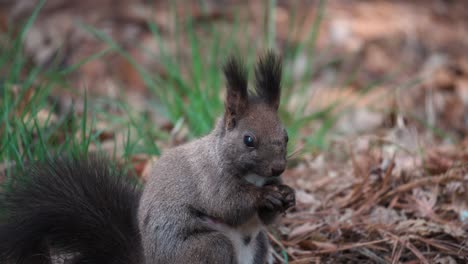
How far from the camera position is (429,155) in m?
3.69

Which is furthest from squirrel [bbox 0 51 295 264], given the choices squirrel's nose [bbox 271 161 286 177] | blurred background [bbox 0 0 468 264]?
blurred background [bbox 0 0 468 264]

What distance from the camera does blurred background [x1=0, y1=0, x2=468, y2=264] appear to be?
3184 millimetres

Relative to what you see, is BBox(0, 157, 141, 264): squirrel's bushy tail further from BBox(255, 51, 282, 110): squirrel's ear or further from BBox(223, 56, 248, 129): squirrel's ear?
BBox(255, 51, 282, 110): squirrel's ear

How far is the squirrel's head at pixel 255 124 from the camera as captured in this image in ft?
8.07

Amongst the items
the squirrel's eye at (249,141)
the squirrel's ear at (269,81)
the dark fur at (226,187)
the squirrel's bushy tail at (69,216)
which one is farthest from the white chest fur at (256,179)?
→ the squirrel's bushy tail at (69,216)

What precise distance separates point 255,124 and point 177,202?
0.44 metres

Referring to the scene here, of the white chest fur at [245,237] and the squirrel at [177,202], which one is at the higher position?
the squirrel at [177,202]

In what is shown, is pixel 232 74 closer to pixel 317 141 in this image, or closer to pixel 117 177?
pixel 117 177

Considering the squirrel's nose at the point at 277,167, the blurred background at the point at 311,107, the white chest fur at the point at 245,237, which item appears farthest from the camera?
the blurred background at the point at 311,107

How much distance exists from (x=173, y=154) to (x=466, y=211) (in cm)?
153

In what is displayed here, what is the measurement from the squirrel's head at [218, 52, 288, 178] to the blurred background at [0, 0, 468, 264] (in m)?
0.40

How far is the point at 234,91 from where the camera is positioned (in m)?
2.57

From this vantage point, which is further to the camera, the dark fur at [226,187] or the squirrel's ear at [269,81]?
the squirrel's ear at [269,81]

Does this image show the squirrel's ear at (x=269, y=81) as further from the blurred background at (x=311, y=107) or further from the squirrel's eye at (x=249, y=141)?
the blurred background at (x=311, y=107)
